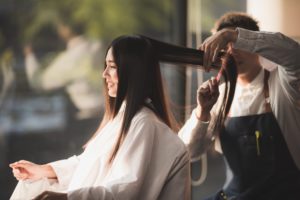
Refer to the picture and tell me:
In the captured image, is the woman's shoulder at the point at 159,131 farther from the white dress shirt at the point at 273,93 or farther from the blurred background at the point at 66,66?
the blurred background at the point at 66,66

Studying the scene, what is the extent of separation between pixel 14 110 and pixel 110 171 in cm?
148

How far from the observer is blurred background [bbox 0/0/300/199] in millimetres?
2734

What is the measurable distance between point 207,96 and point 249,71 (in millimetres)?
223

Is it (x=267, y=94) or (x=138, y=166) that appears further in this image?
(x=267, y=94)

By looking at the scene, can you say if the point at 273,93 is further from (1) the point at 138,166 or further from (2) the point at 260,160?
(1) the point at 138,166

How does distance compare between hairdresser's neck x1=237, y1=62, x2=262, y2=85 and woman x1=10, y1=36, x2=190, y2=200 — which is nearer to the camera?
woman x1=10, y1=36, x2=190, y2=200

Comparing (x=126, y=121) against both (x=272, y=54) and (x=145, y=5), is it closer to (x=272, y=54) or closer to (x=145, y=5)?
(x=272, y=54)

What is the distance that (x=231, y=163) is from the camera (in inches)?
74.7

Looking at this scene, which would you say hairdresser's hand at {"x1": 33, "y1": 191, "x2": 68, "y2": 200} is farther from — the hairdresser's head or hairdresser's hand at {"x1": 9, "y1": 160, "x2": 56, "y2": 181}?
the hairdresser's head

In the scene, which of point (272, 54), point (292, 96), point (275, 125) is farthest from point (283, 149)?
point (272, 54)

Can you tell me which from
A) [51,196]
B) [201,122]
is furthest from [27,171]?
[201,122]

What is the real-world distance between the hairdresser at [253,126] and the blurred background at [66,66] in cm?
79

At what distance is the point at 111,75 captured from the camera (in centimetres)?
151

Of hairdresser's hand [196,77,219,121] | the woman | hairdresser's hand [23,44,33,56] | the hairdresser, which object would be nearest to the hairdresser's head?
the hairdresser
